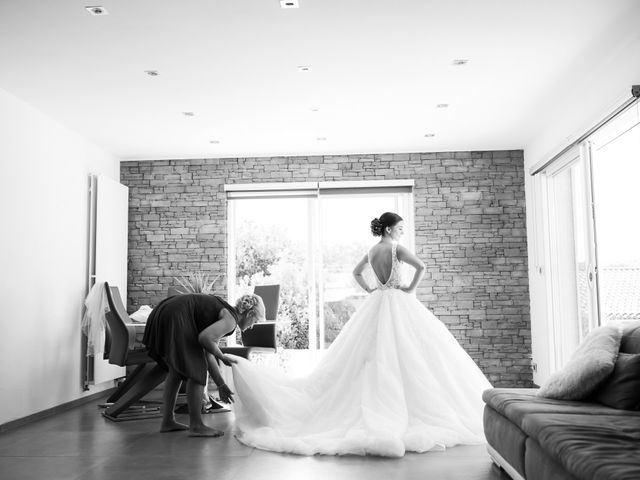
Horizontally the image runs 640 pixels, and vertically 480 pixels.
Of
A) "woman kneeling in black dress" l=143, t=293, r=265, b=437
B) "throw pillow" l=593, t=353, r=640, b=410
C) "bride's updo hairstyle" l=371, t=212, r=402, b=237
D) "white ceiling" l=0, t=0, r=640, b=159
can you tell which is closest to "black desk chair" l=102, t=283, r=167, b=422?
"woman kneeling in black dress" l=143, t=293, r=265, b=437

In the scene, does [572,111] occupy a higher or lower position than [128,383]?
higher

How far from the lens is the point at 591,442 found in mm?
2312

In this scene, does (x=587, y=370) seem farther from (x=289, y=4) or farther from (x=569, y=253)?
(x=569, y=253)

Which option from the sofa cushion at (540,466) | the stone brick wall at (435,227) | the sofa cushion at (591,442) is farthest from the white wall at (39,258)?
the sofa cushion at (591,442)

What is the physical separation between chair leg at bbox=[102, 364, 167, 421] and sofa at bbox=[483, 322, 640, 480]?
288 cm

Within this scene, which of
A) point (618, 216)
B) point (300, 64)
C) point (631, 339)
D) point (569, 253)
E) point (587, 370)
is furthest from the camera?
point (569, 253)

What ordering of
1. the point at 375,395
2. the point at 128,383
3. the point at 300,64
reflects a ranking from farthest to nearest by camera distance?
the point at 128,383, the point at 300,64, the point at 375,395

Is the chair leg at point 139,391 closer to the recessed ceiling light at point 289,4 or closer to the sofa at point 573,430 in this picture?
the sofa at point 573,430

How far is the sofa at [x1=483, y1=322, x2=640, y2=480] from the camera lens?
2.13 m

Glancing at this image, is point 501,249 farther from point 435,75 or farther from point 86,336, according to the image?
point 86,336

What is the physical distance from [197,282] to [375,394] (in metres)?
3.73

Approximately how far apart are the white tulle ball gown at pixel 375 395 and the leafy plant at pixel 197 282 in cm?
298

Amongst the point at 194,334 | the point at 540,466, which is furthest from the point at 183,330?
the point at 540,466

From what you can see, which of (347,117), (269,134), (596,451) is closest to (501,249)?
(347,117)
